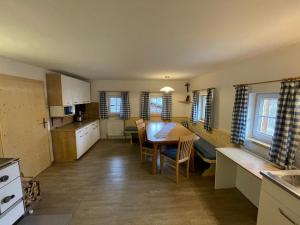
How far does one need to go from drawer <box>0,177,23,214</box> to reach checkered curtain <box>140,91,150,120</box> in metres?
4.18

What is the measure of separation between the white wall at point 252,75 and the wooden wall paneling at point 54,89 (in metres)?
3.53

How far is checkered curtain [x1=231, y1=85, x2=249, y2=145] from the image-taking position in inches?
101

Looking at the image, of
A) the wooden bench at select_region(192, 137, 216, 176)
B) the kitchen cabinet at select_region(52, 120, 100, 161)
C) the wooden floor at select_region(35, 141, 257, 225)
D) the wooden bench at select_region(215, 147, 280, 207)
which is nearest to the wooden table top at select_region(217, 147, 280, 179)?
the wooden bench at select_region(215, 147, 280, 207)

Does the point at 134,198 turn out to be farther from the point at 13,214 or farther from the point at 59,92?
the point at 59,92

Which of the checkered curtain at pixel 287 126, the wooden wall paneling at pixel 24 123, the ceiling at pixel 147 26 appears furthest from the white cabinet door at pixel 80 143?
the checkered curtain at pixel 287 126

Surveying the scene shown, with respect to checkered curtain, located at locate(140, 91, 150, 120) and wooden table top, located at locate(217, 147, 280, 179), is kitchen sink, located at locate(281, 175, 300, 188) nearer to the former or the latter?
wooden table top, located at locate(217, 147, 280, 179)

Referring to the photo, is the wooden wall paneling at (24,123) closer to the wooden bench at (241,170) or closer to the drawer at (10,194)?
the drawer at (10,194)

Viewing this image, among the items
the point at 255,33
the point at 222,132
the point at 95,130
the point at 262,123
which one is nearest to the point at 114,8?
the point at 255,33

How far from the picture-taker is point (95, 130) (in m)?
5.21

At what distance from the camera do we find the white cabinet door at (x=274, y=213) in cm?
126

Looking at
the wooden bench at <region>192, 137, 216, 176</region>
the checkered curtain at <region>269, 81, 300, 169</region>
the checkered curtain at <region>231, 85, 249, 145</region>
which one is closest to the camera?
the checkered curtain at <region>269, 81, 300, 169</region>

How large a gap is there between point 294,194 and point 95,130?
16.2 ft

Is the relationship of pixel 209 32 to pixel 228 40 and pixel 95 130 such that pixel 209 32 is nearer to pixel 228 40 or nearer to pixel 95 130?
pixel 228 40

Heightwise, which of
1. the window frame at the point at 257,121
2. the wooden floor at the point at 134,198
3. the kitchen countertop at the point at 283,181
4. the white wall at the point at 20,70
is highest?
the white wall at the point at 20,70
